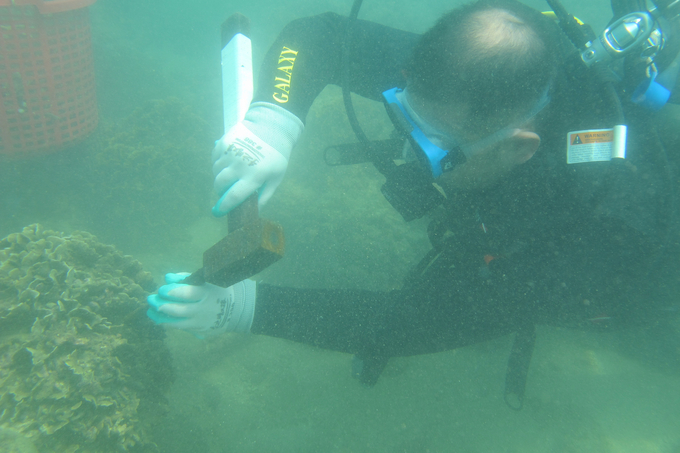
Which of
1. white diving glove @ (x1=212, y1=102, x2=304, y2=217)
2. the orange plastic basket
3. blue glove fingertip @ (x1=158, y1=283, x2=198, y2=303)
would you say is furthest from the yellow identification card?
the orange plastic basket

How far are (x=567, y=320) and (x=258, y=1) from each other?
65.2 ft

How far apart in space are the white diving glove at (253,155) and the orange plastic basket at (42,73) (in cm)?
334

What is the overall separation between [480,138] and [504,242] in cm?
58

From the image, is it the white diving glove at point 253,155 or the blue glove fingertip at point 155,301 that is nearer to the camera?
the white diving glove at point 253,155

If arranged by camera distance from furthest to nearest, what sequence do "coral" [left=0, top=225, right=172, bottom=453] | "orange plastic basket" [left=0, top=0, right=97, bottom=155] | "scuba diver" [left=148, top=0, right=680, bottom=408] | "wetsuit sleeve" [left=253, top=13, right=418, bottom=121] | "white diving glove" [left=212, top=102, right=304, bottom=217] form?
"orange plastic basket" [left=0, top=0, right=97, bottom=155]
"wetsuit sleeve" [left=253, top=13, right=418, bottom=121]
"coral" [left=0, top=225, right=172, bottom=453]
"white diving glove" [left=212, top=102, right=304, bottom=217]
"scuba diver" [left=148, top=0, right=680, bottom=408]

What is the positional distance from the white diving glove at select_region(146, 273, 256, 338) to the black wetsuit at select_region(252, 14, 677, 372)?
141 mm

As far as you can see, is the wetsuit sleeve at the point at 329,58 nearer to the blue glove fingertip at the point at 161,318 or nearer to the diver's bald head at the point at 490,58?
the diver's bald head at the point at 490,58

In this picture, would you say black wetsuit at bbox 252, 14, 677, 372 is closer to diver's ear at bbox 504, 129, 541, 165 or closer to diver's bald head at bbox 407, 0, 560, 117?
diver's ear at bbox 504, 129, 541, 165

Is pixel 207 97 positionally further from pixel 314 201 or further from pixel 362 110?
pixel 314 201

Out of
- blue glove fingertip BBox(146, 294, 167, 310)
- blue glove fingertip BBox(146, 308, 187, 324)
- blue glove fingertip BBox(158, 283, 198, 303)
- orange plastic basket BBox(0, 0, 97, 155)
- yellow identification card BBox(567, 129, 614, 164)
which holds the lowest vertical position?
blue glove fingertip BBox(146, 308, 187, 324)

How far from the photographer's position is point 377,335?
6.56 feet

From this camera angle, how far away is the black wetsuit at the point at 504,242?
4.70ft

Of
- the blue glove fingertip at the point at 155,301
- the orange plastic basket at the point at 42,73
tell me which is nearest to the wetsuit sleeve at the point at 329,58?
the blue glove fingertip at the point at 155,301

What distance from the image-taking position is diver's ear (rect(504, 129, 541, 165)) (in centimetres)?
147
